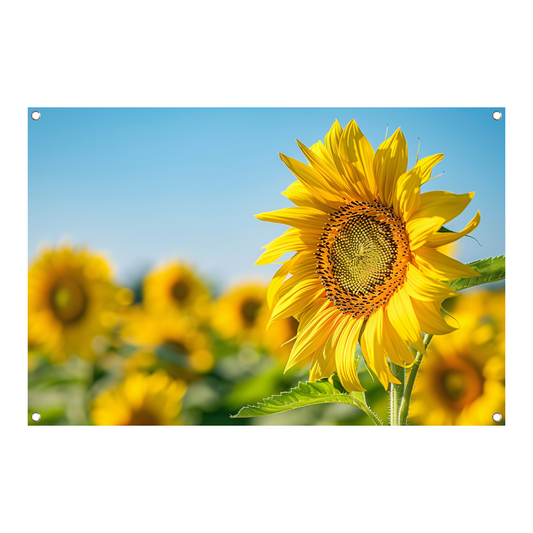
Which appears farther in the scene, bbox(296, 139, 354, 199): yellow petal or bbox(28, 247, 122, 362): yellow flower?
bbox(28, 247, 122, 362): yellow flower

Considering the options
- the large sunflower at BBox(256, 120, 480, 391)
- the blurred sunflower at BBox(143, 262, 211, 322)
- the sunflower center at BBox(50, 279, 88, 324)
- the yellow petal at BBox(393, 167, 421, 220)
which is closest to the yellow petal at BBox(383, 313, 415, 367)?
the large sunflower at BBox(256, 120, 480, 391)

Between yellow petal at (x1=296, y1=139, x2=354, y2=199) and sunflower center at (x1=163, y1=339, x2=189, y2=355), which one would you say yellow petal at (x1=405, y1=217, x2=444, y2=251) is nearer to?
yellow petal at (x1=296, y1=139, x2=354, y2=199)

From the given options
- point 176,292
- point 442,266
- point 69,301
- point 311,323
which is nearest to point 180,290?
point 176,292

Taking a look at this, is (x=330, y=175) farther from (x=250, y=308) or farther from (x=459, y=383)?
(x=459, y=383)

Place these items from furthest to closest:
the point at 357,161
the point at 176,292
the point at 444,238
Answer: the point at 176,292
the point at 357,161
the point at 444,238

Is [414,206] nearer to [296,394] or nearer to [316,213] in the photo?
[316,213]
